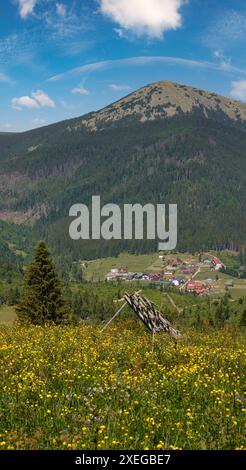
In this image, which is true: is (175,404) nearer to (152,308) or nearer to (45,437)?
(45,437)

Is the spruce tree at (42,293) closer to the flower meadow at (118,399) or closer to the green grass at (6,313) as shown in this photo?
the flower meadow at (118,399)

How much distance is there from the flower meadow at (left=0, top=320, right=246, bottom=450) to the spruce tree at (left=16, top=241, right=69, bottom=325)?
3084 cm

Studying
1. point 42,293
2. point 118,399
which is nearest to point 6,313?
point 42,293

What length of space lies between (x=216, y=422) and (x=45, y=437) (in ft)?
12.1

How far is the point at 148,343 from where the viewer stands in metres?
18.7

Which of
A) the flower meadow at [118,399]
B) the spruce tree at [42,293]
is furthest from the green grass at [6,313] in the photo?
the flower meadow at [118,399]

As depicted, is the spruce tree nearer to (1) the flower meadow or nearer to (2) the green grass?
(1) the flower meadow

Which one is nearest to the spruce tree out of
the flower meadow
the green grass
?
the flower meadow

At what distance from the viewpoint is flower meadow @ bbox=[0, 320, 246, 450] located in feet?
29.2

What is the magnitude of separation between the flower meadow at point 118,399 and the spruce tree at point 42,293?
3084 cm

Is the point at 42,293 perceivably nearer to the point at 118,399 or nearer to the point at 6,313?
the point at 118,399

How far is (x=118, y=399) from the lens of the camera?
441 inches

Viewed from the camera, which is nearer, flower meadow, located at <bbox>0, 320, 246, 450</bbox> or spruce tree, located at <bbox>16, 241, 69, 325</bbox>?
flower meadow, located at <bbox>0, 320, 246, 450</bbox>
